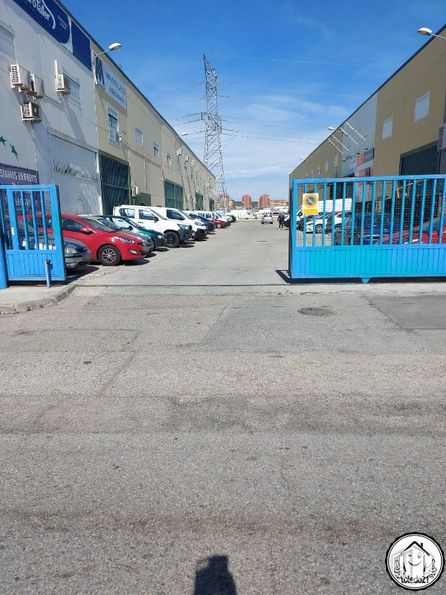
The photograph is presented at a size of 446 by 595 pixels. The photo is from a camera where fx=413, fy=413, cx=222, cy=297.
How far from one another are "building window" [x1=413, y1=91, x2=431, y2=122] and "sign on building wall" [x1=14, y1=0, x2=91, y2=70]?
757 inches

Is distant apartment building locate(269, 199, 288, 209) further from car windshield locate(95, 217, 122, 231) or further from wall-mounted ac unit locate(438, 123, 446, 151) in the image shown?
car windshield locate(95, 217, 122, 231)

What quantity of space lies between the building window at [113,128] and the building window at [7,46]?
33.0ft

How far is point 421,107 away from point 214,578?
28.8 meters

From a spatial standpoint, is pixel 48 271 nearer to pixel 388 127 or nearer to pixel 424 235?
pixel 424 235

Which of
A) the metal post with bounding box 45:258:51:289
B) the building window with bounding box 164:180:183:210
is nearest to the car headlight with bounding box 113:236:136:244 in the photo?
the metal post with bounding box 45:258:51:289

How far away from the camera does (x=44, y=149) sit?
57.4 feet

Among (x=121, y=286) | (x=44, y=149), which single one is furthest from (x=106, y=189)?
(x=121, y=286)

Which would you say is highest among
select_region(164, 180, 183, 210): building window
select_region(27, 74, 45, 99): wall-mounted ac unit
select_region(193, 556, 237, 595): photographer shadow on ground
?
select_region(27, 74, 45, 99): wall-mounted ac unit

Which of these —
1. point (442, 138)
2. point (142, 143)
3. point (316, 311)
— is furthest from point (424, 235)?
point (142, 143)

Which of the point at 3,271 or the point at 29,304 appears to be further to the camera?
the point at 3,271

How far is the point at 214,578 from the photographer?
207 cm

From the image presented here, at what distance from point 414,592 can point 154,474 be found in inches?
65.9

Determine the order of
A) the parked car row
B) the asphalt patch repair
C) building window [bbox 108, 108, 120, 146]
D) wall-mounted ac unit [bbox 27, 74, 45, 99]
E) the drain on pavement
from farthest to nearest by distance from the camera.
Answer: building window [bbox 108, 108, 120, 146] < wall-mounted ac unit [bbox 27, 74, 45, 99] < the parked car row < the drain on pavement < the asphalt patch repair

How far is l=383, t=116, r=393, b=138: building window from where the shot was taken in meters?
29.8
